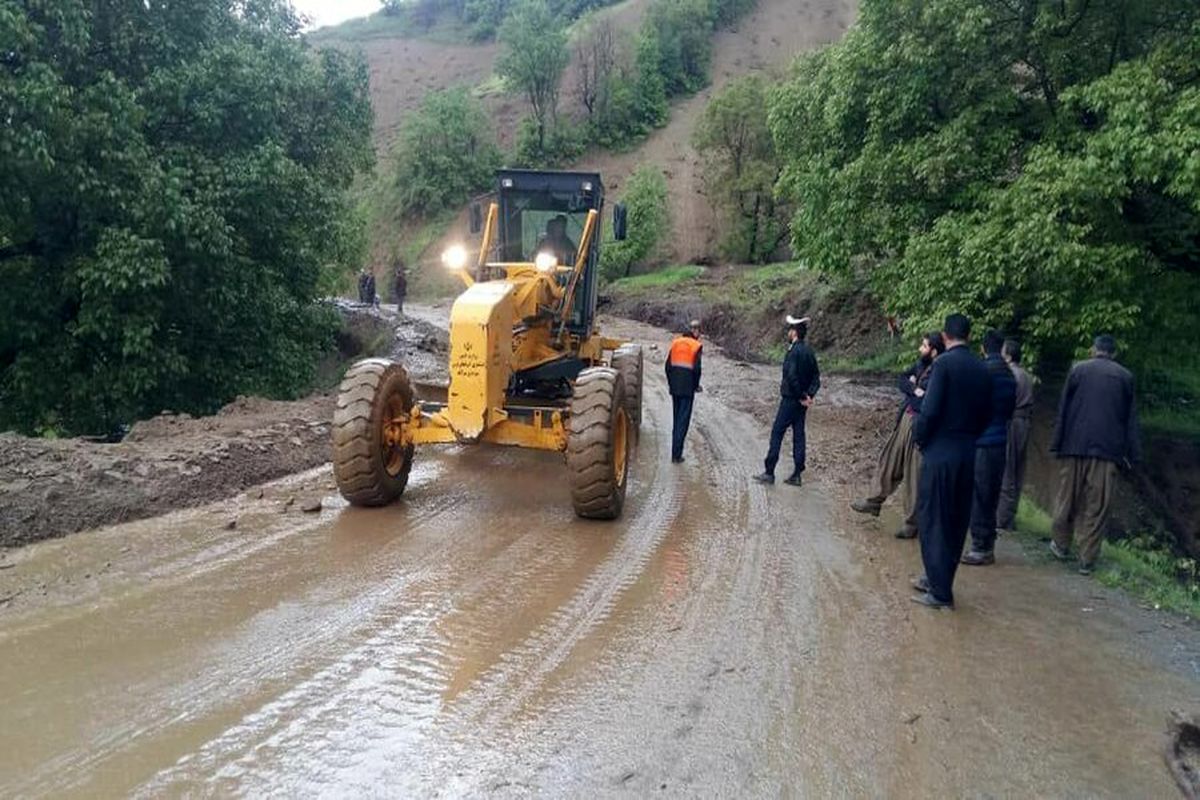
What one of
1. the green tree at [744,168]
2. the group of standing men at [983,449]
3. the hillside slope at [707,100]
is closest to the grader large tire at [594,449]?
the group of standing men at [983,449]

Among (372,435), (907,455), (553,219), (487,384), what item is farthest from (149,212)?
(907,455)

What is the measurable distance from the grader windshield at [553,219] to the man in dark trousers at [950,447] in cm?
508

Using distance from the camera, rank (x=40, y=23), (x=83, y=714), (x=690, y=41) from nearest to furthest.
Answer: (x=83, y=714)
(x=40, y=23)
(x=690, y=41)

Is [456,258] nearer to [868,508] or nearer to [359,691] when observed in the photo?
[868,508]

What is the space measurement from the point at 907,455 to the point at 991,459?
3.18 ft

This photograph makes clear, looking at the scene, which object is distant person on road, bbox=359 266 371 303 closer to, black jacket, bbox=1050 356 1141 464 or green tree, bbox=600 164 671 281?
green tree, bbox=600 164 671 281

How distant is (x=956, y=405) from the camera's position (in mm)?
5789

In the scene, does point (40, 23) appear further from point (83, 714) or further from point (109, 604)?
point (83, 714)

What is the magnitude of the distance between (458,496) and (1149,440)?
11955mm

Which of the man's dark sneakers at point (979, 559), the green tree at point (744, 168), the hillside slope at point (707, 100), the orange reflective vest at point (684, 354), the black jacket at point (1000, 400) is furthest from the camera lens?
the hillside slope at point (707, 100)

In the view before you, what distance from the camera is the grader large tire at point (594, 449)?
7035mm

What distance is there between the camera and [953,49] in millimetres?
11508

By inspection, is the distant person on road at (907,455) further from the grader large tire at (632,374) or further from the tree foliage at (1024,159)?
the grader large tire at (632,374)

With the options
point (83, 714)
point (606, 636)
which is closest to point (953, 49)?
point (606, 636)
